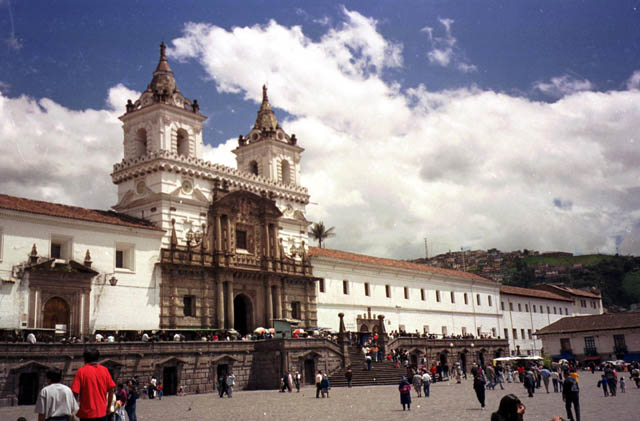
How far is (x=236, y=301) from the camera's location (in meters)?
45.1

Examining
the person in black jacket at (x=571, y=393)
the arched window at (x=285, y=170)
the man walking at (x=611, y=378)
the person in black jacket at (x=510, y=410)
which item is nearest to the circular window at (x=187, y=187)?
the arched window at (x=285, y=170)

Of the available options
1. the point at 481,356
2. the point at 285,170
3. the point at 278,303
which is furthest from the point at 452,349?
the point at 285,170

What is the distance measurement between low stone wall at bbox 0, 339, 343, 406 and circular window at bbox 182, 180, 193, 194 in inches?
426

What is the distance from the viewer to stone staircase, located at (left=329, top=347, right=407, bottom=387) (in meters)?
38.1

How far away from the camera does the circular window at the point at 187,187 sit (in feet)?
139

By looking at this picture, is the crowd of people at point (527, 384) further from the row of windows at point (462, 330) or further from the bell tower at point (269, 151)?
the bell tower at point (269, 151)

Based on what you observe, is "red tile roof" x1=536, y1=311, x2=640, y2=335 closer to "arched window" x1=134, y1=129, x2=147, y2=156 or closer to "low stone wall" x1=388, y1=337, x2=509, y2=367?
"low stone wall" x1=388, y1=337, x2=509, y2=367

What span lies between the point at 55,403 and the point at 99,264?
29.3 meters

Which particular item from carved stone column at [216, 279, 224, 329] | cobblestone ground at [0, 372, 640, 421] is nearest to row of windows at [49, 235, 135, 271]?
carved stone column at [216, 279, 224, 329]

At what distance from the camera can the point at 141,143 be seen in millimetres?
44656

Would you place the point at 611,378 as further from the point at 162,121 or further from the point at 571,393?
the point at 162,121

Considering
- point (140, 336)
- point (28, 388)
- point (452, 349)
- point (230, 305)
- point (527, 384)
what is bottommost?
point (527, 384)

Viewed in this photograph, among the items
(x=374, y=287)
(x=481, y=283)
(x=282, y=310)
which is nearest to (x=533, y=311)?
(x=481, y=283)

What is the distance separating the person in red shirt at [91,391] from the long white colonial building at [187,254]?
2603 centimetres
